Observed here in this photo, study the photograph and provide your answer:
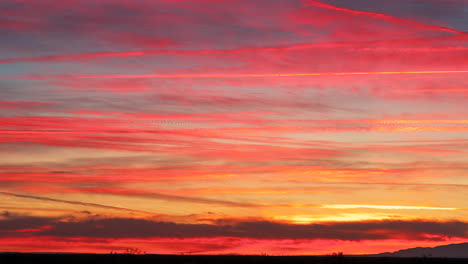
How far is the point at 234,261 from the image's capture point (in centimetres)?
6938

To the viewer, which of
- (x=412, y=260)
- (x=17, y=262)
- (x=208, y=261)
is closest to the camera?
(x=17, y=262)

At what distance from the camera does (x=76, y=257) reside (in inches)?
2702

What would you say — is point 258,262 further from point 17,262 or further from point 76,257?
point 17,262

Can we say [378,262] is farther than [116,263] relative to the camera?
Yes

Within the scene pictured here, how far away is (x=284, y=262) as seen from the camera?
67688 mm

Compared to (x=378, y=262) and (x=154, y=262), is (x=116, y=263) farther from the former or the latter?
(x=378, y=262)

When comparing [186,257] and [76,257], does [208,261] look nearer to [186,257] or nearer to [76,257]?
[186,257]

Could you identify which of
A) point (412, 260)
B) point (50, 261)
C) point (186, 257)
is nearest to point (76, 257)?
point (50, 261)

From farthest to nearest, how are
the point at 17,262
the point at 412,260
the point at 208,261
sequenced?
the point at 412,260, the point at 208,261, the point at 17,262

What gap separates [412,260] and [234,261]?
638 inches

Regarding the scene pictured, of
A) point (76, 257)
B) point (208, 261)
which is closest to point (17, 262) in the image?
point (76, 257)

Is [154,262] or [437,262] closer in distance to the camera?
[154,262]

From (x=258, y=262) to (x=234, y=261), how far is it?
2.13 m

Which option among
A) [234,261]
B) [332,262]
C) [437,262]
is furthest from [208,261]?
[437,262]
